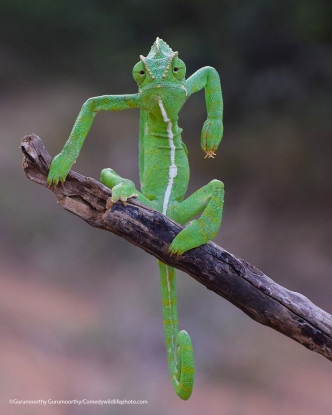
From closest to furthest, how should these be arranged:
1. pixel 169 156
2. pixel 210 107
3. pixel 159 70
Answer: pixel 159 70 < pixel 210 107 < pixel 169 156

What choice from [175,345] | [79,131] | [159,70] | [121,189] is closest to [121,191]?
[121,189]

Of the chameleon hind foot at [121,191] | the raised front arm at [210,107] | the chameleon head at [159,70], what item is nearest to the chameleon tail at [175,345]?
the chameleon hind foot at [121,191]

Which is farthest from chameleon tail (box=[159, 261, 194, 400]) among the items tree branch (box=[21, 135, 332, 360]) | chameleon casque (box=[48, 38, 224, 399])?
tree branch (box=[21, 135, 332, 360])

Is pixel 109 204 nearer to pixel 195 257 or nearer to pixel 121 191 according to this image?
pixel 121 191

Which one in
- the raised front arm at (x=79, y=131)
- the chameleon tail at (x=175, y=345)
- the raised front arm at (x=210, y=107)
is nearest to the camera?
the raised front arm at (x=79, y=131)

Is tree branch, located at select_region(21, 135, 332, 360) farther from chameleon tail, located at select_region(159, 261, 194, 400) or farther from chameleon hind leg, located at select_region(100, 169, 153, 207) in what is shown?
chameleon tail, located at select_region(159, 261, 194, 400)

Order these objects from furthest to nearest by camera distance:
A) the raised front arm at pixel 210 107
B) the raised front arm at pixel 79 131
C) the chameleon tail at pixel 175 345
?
1. the chameleon tail at pixel 175 345
2. the raised front arm at pixel 210 107
3. the raised front arm at pixel 79 131

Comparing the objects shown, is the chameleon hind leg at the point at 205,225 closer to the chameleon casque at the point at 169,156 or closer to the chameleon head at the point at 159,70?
the chameleon casque at the point at 169,156
